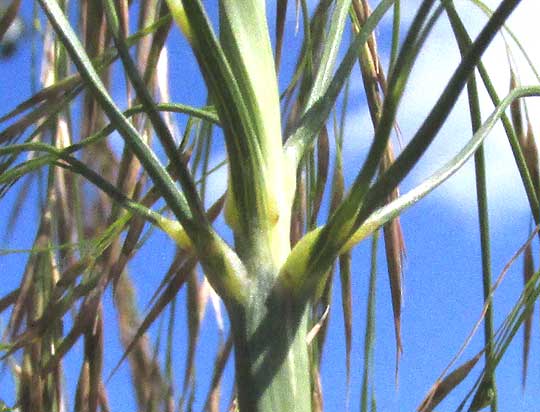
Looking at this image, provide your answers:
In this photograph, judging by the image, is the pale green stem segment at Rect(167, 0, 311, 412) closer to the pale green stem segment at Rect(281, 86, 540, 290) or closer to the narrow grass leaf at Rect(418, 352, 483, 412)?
the pale green stem segment at Rect(281, 86, 540, 290)

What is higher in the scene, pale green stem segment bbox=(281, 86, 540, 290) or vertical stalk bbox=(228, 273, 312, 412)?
pale green stem segment bbox=(281, 86, 540, 290)

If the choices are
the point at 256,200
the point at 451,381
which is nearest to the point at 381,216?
the point at 256,200

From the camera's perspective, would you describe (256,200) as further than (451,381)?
No

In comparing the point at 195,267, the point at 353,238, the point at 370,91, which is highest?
the point at 370,91

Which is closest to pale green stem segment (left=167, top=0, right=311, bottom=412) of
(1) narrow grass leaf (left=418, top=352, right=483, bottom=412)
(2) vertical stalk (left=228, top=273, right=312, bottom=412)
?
(2) vertical stalk (left=228, top=273, right=312, bottom=412)

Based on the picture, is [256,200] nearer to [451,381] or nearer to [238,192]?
[238,192]

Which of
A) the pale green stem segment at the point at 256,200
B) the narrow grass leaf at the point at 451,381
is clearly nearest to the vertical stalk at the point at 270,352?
the pale green stem segment at the point at 256,200

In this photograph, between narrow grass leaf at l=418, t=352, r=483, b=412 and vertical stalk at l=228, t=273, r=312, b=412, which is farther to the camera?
narrow grass leaf at l=418, t=352, r=483, b=412

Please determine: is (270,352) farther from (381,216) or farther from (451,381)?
(451,381)

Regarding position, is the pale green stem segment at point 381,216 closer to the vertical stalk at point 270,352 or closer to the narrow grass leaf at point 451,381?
the vertical stalk at point 270,352

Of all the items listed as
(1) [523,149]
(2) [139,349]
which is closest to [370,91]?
(1) [523,149]

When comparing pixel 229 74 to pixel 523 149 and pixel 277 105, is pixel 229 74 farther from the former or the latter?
pixel 523 149
